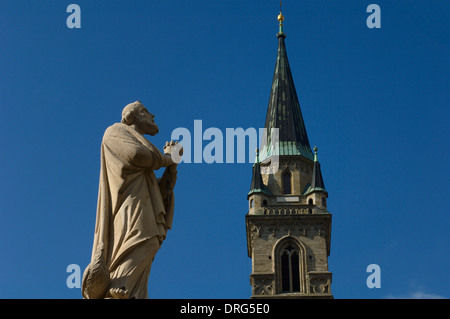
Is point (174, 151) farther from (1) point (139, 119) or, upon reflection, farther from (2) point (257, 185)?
(2) point (257, 185)

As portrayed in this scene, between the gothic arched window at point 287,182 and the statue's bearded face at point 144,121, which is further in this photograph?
the gothic arched window at point 287,182

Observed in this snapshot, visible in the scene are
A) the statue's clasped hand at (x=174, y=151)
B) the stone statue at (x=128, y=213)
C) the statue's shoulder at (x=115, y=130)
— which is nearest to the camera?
the stone statue at (x=128, y=213)

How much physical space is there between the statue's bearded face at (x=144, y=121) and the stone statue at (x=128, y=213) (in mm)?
90

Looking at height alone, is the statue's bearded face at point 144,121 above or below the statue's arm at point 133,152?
above

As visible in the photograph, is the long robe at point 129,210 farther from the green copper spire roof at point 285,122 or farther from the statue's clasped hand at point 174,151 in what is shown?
the green copper spire roof at point 285,122

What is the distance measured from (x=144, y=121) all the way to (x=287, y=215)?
212ft

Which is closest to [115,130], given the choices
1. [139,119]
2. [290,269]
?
[139,119]

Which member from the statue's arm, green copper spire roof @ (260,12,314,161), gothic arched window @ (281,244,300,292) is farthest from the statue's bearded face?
green copper spire roof @ (260,12,314,161)

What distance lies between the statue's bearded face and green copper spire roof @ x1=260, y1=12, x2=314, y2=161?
7118 cm

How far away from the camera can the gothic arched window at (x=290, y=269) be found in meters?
71.4

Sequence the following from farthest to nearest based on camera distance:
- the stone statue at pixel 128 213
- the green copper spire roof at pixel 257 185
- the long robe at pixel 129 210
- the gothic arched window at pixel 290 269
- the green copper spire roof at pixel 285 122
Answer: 1. the green copper spire roof at pixel 285 122
2. the green copper spire roof at pixel 257 185
3. the gothic arched window at pixel 290 269
4. the long robe at pixel 129 210
5. the stone statue at pixel 128 213

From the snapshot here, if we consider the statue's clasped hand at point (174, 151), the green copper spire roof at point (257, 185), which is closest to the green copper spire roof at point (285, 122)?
the green copper spire roof at point (257, 185)
